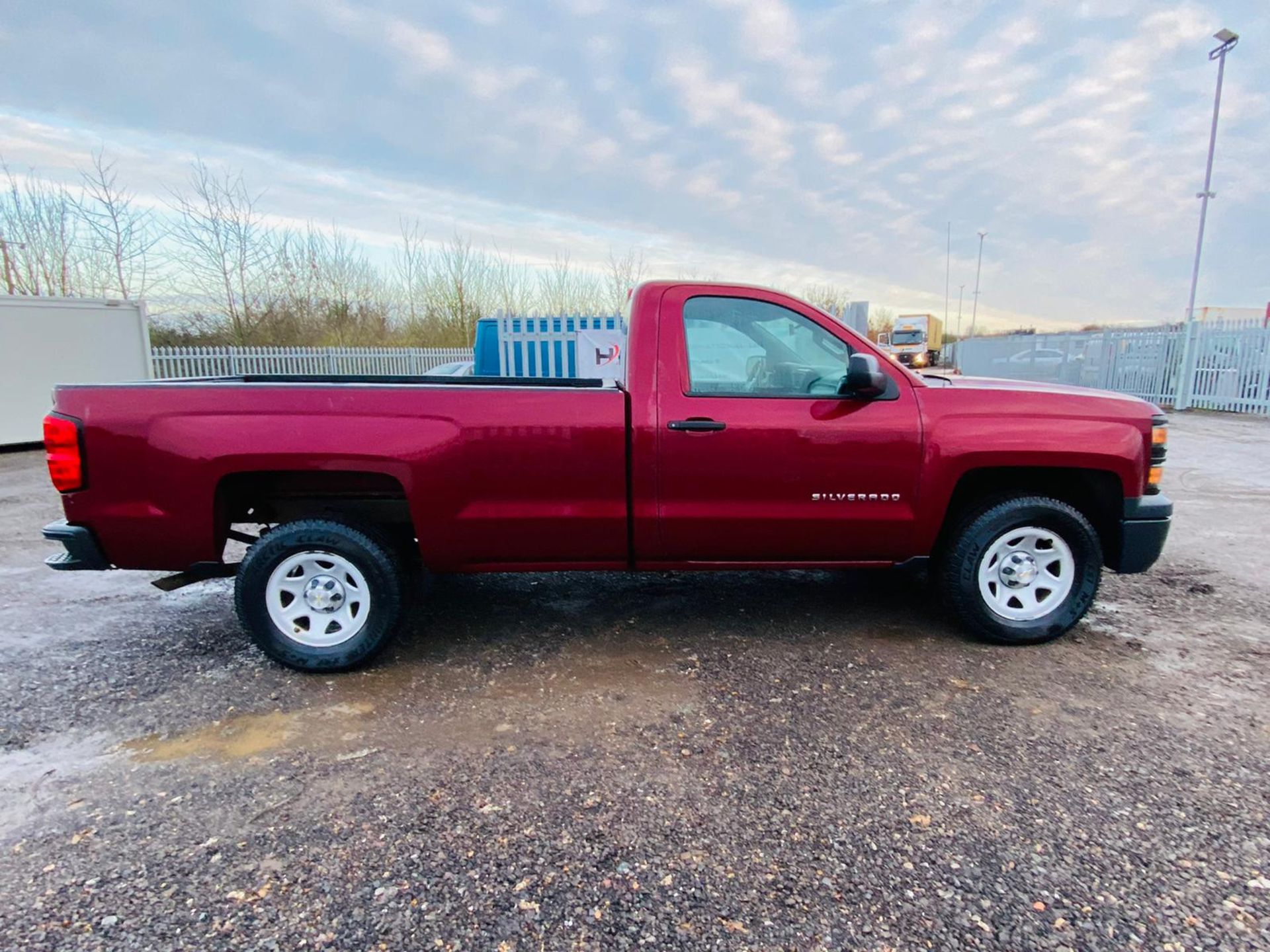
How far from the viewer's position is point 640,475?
137 inches

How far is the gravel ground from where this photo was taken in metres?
2.01

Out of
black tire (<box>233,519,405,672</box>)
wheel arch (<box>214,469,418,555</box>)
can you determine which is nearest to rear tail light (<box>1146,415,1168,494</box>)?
wheel arch (<box>214,469,418,555</box>)

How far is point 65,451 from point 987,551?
180 inches

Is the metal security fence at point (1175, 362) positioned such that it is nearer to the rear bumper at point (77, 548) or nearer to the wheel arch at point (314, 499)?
the wheel arch at point (314, 499)

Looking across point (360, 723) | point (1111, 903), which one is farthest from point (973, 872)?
point (360, 723)

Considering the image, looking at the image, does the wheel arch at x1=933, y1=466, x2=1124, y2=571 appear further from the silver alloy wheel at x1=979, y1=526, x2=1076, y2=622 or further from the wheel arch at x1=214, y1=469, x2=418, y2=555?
the wheel arch at x1=214, y1=469, x2=418, y2=555

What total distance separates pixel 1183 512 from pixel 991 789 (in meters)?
6.18

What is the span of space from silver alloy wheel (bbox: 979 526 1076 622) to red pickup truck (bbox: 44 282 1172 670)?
0.04 feet

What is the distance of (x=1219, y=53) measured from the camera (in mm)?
16281

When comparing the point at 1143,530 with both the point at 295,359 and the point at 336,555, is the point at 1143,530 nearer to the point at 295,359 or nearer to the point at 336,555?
the point at 336,555

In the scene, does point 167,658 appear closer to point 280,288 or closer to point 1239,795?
point 1239,795

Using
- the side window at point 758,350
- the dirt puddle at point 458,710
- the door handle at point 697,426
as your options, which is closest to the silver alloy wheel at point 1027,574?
the side window at point 758,350

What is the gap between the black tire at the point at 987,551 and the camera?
3.67 metres

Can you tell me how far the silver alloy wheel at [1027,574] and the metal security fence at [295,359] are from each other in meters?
11.8
